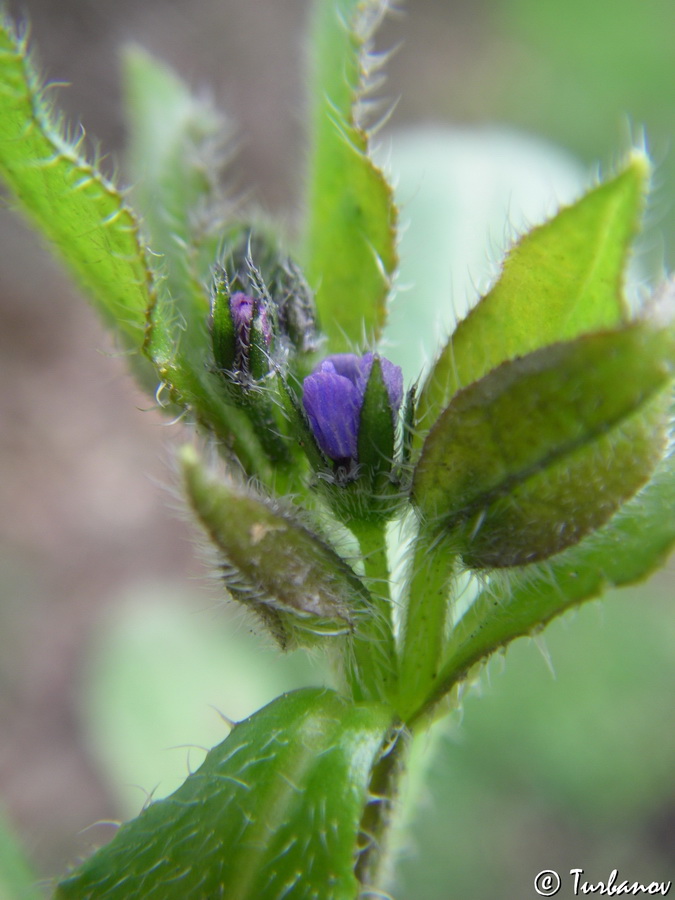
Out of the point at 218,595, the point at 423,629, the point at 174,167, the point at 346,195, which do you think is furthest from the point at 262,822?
the point at 218,595

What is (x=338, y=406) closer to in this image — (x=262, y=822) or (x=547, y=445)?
(x=547, y=445)

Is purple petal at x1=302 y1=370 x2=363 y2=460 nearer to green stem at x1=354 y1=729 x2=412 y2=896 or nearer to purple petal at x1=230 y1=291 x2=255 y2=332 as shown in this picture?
purple petal at x1=230 y1=291 x2=255 y2=332

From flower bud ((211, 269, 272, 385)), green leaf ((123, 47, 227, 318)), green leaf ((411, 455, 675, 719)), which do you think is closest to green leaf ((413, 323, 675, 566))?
green leaf ((411, 455, 675, 719))

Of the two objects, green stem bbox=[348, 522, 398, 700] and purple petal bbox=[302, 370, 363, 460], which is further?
green stem bbox=[348, 522, 398, 700]

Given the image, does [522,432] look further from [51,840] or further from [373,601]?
[51,840]

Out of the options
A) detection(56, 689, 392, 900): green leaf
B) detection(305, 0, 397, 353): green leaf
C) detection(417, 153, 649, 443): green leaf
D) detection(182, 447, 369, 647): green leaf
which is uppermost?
detection(305, 0, 397, 353): green leaf

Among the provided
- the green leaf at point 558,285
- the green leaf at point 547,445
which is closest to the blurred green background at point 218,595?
the green leaf at point 558,285

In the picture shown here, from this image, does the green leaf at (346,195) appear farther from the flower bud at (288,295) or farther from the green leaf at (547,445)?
the green leaf at (547,445)
